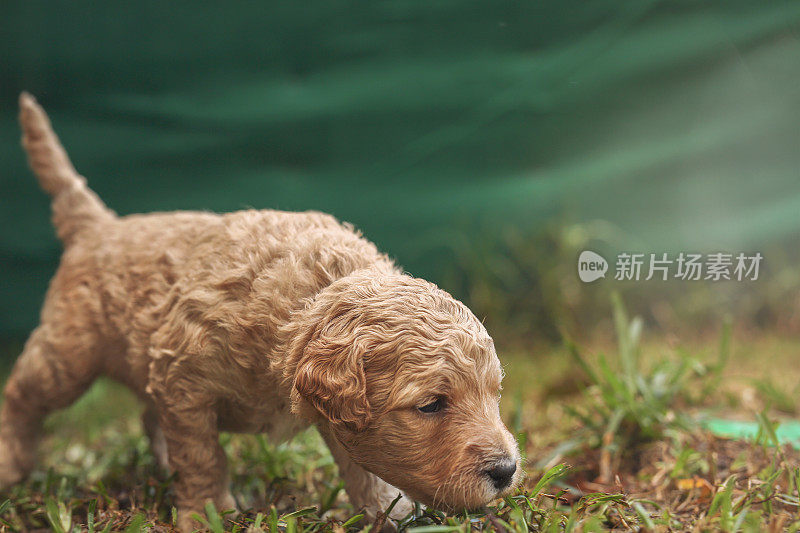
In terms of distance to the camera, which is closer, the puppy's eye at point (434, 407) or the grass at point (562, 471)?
the puppy's eye at point (434, 407)

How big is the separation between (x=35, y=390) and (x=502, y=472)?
2590 mm

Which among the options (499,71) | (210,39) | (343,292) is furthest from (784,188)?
(210,39)

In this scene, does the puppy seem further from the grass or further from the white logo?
the white logo

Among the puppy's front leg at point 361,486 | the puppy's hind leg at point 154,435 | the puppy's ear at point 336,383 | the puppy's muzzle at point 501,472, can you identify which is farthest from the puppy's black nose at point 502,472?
the puppy's hind leg at point 154,435

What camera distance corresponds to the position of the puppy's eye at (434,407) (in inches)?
86.7

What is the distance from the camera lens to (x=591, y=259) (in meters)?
4.48

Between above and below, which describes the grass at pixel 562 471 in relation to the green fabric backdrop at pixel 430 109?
below

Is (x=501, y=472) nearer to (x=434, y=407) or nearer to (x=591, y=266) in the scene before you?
(x=434, y=407)

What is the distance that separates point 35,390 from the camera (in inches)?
134

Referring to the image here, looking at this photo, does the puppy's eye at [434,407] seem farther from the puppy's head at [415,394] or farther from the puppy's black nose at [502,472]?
the puppy's black nose at [502,472]

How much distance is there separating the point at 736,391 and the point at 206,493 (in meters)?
3.98

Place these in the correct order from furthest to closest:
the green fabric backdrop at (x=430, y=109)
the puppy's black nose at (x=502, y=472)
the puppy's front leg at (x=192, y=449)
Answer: the green fabric backdrop at (x=430, y=109)
the puppy's front leg at (x=192, y=449)
the puppy's black nose at (x=502, y=472)

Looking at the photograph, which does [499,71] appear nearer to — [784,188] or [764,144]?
[764,144]

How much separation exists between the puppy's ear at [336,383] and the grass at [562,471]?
17.4 inches
